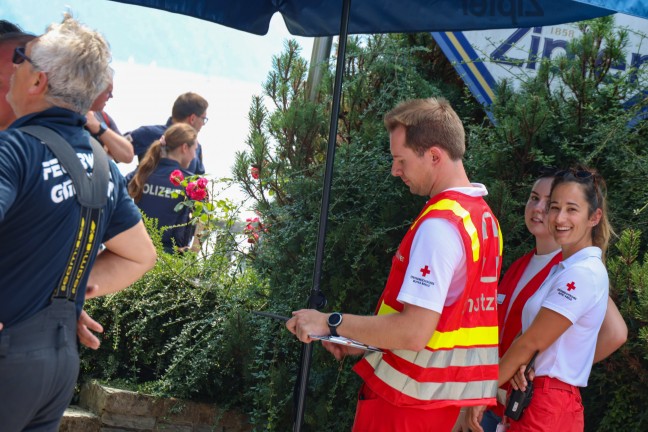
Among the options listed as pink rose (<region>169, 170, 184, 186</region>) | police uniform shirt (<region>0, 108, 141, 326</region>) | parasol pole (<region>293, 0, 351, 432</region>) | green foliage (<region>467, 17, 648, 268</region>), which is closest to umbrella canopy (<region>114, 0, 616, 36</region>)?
parasol pole (<region>293, 0, 351, 432</region>)

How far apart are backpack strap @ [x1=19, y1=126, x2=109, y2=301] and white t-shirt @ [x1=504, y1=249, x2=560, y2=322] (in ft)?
6.13

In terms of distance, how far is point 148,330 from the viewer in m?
5.40

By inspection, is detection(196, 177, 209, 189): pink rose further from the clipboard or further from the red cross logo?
the red cross logo

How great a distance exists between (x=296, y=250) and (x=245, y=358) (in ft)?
2.36

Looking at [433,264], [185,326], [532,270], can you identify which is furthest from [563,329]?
[185,326]

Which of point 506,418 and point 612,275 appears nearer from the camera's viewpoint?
point 506,418

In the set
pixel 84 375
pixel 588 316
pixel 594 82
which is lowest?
pixel 84 375

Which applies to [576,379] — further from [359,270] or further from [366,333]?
[359,270]

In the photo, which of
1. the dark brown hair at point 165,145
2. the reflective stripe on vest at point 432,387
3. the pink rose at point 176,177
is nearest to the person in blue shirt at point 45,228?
the reflective stripe on vest at point 432,387

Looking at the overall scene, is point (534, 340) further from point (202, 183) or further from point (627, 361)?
point (202, 183)

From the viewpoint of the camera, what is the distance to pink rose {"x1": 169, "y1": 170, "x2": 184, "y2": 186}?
6328 millimetres

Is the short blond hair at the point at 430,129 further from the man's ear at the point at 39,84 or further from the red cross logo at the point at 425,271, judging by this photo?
the man's ear at the point at 39,84

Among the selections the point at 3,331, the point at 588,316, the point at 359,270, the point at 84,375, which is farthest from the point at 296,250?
the point at 3,331

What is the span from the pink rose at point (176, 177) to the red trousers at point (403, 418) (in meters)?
3.56
